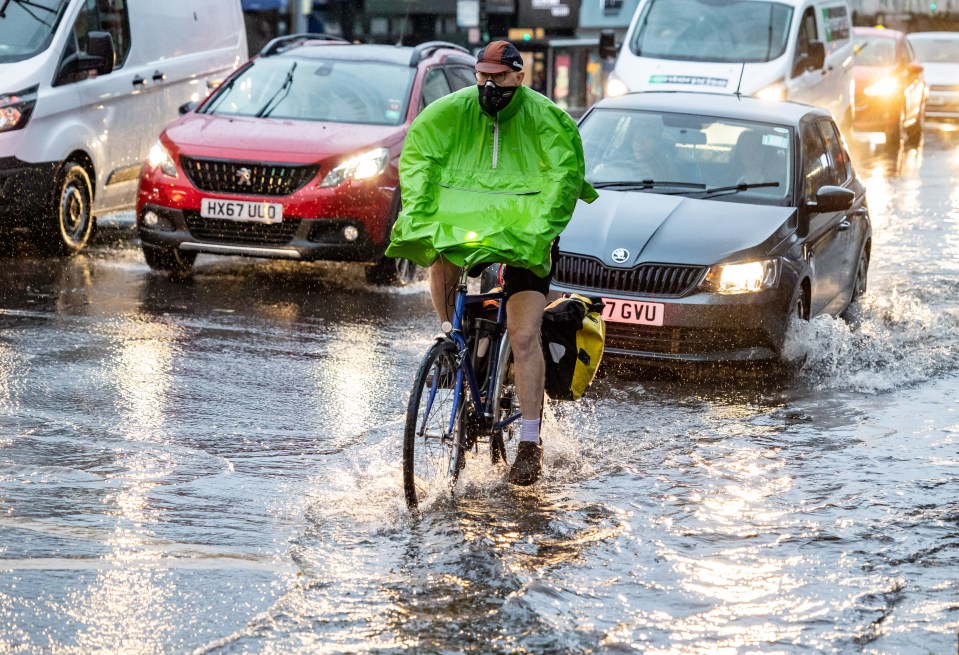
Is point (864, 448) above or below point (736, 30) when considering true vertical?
below

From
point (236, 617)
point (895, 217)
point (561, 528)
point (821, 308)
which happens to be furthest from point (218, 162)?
point (895, 217)

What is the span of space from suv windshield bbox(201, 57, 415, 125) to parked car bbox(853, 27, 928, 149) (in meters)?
13.5

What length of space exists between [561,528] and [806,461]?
162 centimetres

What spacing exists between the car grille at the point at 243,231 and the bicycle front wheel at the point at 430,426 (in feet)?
17.0

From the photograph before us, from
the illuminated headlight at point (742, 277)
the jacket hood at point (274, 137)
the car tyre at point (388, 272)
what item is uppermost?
the jacket hood at point (274, 137)

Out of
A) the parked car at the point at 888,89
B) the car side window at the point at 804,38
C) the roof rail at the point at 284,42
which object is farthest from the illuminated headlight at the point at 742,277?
the parked car at the point at 888,89

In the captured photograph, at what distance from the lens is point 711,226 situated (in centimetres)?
887

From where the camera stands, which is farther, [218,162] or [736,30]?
[736,30]

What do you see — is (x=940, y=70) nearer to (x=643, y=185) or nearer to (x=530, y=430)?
(x=643, y=185)

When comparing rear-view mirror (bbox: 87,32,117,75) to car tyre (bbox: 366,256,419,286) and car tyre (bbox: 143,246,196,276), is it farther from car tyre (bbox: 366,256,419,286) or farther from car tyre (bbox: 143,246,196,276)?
car tyre (bbox: 366,256,419,286)

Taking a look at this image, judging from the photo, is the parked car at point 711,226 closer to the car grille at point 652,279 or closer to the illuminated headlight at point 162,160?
the car grille at point 652,279

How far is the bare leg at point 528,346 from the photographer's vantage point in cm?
615

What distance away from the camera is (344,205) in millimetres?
11125

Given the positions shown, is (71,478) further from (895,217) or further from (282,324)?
(895,217)
